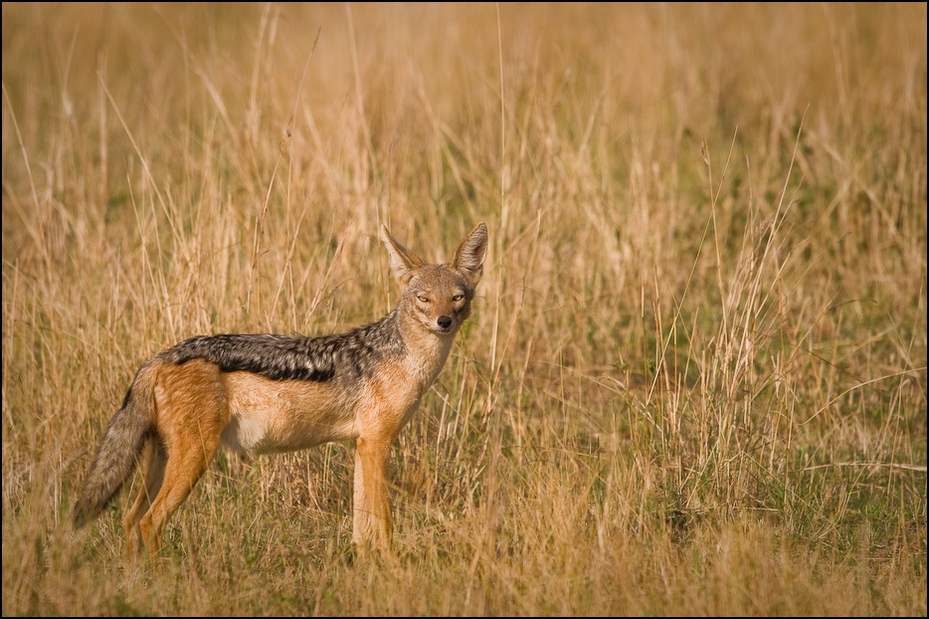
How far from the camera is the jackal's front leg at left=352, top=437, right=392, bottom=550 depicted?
17.8ft

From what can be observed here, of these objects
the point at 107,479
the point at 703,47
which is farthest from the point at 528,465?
the point at 703,47

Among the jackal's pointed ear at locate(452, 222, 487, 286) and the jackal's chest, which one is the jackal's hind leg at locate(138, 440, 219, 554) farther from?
the jackal's pointed ear at locate(452, 222, 487, 286)

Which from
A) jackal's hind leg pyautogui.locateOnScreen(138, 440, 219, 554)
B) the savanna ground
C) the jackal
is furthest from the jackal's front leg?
jackal's hind leg pyautogui.locateOnScreen(138, 440, 219, 554)

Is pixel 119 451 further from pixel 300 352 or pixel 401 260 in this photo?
pixel 401 260

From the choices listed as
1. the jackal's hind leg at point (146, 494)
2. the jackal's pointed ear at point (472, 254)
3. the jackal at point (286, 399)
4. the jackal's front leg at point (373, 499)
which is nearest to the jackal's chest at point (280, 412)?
the jackal at point (286, 399)

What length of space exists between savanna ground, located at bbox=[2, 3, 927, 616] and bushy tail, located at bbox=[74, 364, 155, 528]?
21 centimetres

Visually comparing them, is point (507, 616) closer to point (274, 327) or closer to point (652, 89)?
point (274, 327)

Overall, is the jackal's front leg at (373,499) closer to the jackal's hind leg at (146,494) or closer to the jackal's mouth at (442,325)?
the jackal's mouth at (442,325)

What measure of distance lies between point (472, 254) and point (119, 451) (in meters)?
2.24

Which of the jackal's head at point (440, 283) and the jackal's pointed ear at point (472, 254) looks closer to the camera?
the jackal's head at point (440, 283)

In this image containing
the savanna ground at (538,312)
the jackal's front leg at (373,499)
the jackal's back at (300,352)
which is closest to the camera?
the savanna ground at (538,312)

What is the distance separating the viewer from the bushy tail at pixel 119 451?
5.02 metres

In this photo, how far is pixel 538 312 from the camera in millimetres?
7445

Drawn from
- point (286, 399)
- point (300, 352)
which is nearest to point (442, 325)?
point (300, 352)
